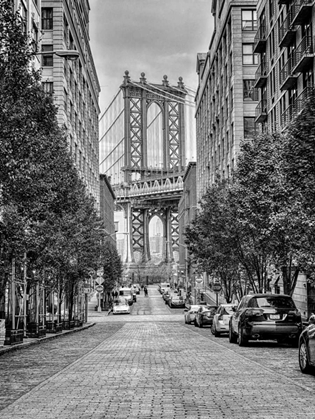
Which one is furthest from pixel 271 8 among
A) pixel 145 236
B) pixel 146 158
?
pixel 145 236

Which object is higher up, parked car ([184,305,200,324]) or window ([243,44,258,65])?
window ([243,44,258,65])

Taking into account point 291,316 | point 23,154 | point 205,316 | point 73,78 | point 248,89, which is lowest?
point 205,316

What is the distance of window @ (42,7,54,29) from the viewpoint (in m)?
61.2

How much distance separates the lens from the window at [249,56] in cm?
6806

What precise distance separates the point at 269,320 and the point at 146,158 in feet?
546

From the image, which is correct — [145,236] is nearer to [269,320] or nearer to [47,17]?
[47,17]

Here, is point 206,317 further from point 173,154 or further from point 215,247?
point 173,154

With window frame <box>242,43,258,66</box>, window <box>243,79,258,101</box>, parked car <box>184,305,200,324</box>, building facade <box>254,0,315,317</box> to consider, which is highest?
window frame <box>242,43,258,66</box>

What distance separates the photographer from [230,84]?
233 ft

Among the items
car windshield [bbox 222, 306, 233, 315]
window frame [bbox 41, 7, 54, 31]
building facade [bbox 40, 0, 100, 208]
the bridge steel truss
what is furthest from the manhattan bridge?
car windshield [bbox 222, 306, 233, 315]

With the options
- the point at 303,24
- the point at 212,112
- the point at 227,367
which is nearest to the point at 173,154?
the point at 212,112

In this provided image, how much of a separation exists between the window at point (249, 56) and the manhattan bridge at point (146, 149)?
345ft

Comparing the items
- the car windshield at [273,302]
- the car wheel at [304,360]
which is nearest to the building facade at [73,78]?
the car windshield at [273,302]

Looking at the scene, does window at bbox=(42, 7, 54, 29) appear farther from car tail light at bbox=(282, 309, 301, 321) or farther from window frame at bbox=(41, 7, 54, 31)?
car tail light at bbox=(282, 309, 301, 321)
